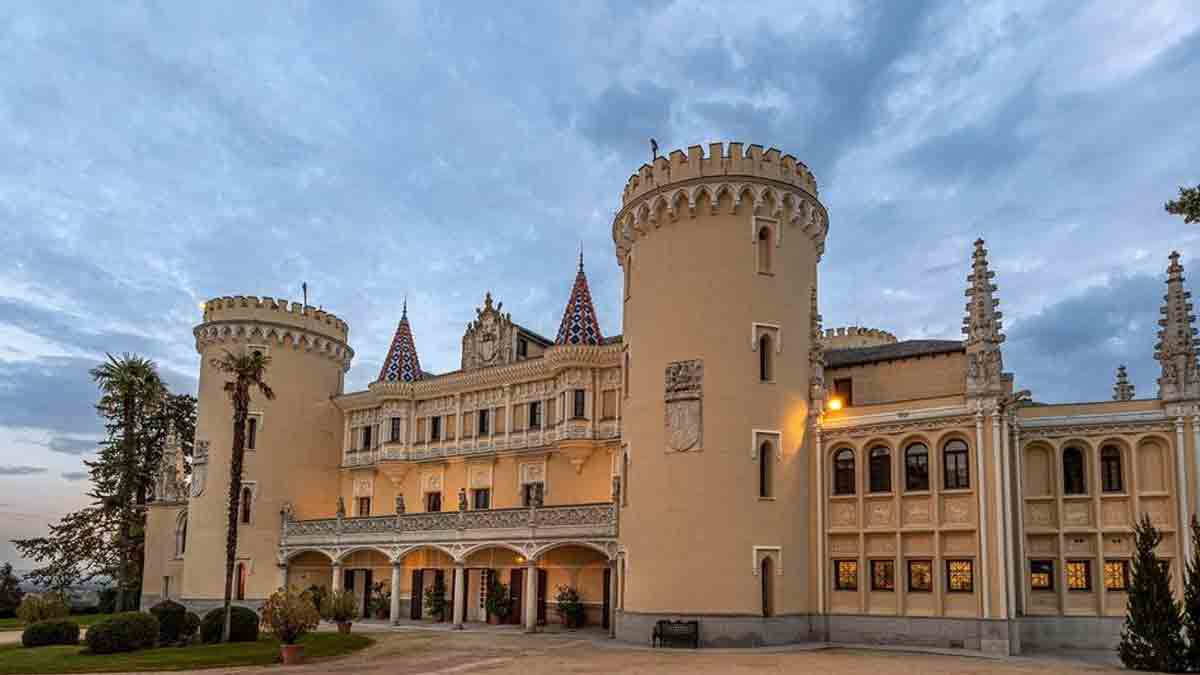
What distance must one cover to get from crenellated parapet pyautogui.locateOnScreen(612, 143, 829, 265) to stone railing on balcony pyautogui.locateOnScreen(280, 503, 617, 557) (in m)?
10.9

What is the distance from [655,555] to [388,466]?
20250 millimetres

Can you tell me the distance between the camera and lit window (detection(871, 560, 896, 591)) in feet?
102

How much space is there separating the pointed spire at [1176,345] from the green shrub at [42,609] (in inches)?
A: 1476

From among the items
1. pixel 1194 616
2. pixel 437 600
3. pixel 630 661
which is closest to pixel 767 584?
pixel 630 661

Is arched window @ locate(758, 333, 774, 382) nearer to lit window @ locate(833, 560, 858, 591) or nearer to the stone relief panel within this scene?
the stone relief panel

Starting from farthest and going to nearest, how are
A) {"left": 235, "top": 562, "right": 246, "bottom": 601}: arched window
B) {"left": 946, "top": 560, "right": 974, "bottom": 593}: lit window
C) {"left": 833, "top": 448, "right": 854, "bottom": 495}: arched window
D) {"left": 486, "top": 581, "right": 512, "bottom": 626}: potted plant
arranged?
{"left": 235, "top": 562, "right": 246, "bottom": 601}: arched window < {"left": 486, "top": 581, "right": 512, "bottom": 626}: potted plant < {"left": 833, "top": 448, "right": 854, "bottom": 495}: arched window < {"left": 946, "top": 560, "right": 974, "bottom": 593}: lit window

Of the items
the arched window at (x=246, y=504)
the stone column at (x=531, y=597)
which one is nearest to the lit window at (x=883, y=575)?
the stone column at (x=531, y=597)

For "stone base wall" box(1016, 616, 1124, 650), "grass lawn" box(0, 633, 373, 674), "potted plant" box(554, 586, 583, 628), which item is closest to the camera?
"grass lawn" box(0, 633, 373, 674)

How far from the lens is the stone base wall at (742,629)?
100ft

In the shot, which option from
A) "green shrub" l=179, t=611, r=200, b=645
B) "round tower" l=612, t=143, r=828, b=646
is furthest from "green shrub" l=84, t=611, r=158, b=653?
"round tower" l=612, t=143, r=828, b=646

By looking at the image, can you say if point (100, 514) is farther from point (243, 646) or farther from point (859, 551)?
point (859, 551)

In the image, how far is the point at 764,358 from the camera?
3344 centimetres

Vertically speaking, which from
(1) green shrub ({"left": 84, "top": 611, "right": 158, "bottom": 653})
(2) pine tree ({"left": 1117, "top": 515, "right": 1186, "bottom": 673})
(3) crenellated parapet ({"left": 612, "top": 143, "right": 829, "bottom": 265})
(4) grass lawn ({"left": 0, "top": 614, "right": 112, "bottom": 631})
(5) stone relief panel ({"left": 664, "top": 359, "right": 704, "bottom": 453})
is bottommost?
(4) grass lawn ({"left": 0, "top": 614, "right": 112, "bottom": 631})

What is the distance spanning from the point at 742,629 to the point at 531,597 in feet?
32.3
